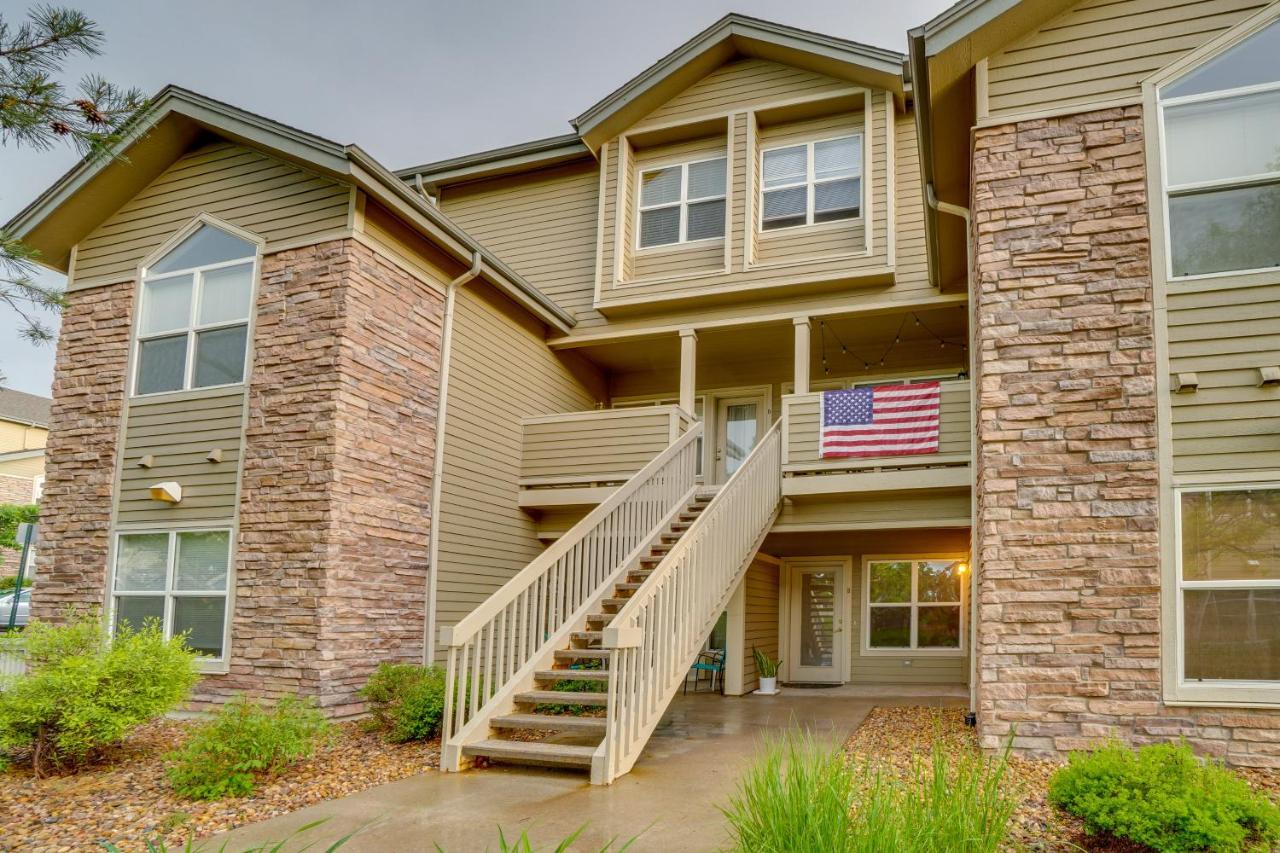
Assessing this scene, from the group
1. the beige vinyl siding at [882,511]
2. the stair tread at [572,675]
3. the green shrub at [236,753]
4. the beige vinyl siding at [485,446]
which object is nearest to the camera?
the green shrub at [236,753]

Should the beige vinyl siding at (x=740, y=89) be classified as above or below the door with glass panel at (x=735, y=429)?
above

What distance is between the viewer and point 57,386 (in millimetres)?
10375

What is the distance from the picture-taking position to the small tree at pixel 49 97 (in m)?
3.40

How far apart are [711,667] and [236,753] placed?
7021 mm

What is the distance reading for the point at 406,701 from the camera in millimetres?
7414

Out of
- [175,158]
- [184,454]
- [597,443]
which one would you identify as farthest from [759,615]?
[175,158]

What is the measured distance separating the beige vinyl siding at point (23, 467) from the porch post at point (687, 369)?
24.9 m

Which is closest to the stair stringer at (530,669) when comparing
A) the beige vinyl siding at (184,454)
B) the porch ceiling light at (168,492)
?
the beige vinyl siding at (184,454)

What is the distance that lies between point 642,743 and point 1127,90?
6.15 m

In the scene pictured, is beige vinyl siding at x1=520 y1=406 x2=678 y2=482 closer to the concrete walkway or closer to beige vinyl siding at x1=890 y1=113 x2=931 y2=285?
beige vinyl siding at x1=890 y1=113 x2=931 y2=285

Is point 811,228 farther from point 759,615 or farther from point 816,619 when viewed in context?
point 816,619

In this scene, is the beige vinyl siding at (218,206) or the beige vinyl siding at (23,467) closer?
the beige vinyl siding at (218,206)

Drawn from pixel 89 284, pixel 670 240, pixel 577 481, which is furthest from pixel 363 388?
pixel 670 240

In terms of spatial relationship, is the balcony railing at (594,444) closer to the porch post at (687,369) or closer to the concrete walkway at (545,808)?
the porch post at (687,369)
